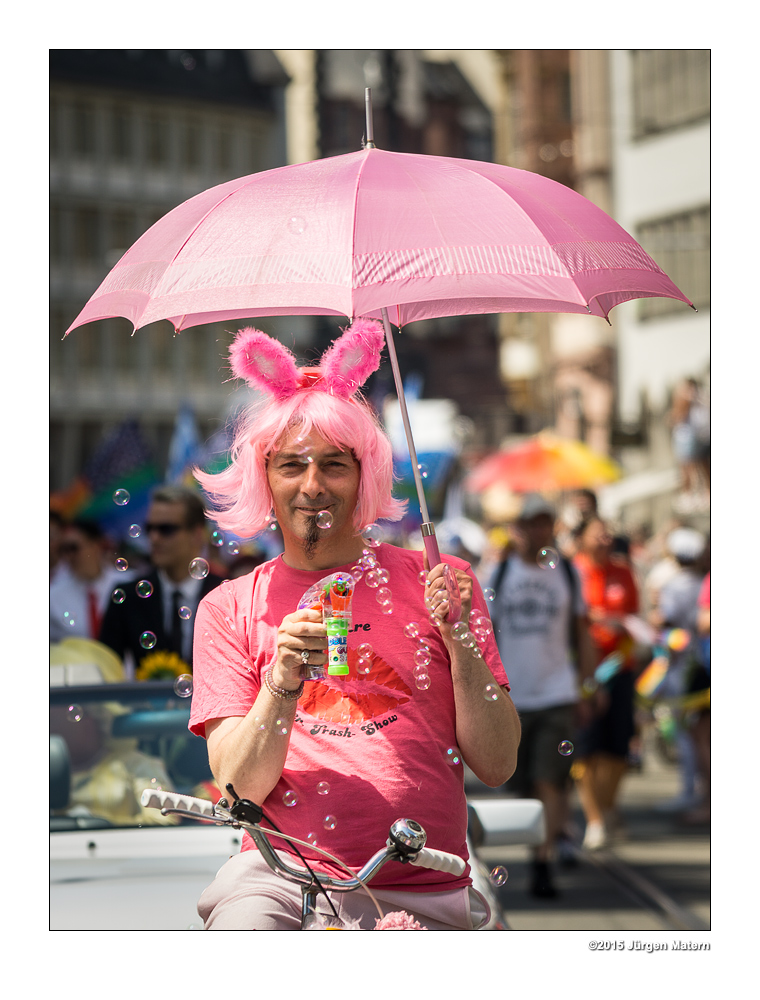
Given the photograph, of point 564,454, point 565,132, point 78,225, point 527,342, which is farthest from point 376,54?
point 78,225

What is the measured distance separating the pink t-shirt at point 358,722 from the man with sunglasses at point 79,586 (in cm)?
176

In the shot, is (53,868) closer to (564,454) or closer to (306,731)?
(306,731)

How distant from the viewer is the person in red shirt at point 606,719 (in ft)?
22.9

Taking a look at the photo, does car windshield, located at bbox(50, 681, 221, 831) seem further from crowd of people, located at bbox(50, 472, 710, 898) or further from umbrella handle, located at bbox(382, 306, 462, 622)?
umbrella handle, located at bbox(382, 306, 462, 622)

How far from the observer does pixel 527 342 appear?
22.4 meters

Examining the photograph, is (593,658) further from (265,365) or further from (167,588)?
(265,365)

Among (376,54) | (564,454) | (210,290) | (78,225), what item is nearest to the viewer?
(210,290)

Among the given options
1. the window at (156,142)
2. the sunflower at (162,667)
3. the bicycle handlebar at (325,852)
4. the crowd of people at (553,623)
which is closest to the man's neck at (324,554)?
the bicycle handlebar at (325,852)

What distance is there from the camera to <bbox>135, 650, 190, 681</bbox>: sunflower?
4.01 metres

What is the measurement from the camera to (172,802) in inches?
90.0

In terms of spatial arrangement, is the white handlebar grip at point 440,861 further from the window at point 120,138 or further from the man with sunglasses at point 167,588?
the window at point 120,138

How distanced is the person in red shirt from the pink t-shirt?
435 centimetres

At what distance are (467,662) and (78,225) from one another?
2906 cm

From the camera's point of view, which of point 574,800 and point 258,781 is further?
point 574,800
